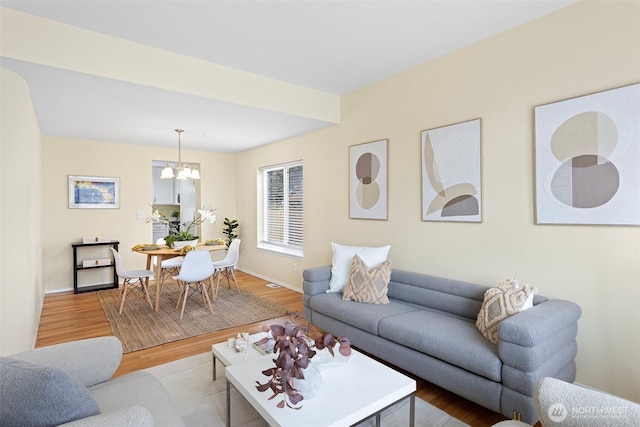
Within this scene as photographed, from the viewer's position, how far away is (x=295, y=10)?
235cm

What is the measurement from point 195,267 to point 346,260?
1.85 meters

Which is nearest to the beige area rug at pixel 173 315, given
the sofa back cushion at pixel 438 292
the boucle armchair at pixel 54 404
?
the sofa back cushion at pixel 438 292

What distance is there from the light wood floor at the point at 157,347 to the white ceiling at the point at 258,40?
7.69 feet

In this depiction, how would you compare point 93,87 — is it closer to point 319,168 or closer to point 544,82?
point 319,168

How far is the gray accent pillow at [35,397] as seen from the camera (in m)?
1.02

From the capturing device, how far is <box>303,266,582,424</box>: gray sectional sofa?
181cm

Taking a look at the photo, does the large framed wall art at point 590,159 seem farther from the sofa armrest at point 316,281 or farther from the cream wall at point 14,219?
the cream wall at point 14,219

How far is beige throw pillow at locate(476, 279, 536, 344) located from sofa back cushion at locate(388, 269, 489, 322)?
1.12 feet

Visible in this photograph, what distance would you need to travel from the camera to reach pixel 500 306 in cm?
214

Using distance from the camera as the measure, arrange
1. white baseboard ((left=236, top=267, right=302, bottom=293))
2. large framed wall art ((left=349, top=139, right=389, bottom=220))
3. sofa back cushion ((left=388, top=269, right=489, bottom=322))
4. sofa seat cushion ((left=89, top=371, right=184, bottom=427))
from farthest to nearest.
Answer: white baseboard ((left=236, top=267, right=302, bottom=293)) < large framed wall art ((left=349, top=139, right=389, bottom=220)) < sofa back cushion ((left=388, top=269, right=489, bottom=322)) < sofa seat cushion ((left=89, top=371, right=184, bottom=427))

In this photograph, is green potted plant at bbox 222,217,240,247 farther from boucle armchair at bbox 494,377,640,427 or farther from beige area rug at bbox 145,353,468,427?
boucle armchair at bbox 494,377,640,427

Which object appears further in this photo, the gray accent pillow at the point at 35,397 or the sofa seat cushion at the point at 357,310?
the sofa seat cushion at the point at 357,310

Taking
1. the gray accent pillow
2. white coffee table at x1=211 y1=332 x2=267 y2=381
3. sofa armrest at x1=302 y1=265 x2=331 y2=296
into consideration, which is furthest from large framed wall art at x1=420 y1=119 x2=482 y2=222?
the gray accent pillow

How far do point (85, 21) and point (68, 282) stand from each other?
13.8 feet
